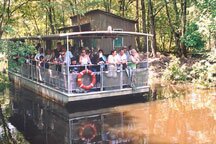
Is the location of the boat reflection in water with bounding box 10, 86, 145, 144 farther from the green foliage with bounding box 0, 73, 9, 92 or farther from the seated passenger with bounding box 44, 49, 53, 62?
the green foliage with bounding box 0, 73, 9, 92

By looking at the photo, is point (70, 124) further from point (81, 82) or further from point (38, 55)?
point (38, 55)

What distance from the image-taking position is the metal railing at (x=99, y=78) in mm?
13109

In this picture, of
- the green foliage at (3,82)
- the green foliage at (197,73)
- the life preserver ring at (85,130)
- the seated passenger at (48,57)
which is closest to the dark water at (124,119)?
the life preserver ring at (85,130)

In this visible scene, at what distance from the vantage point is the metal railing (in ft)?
43.0

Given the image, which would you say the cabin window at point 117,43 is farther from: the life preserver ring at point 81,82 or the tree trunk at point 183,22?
the life preserver ring at point 81,82

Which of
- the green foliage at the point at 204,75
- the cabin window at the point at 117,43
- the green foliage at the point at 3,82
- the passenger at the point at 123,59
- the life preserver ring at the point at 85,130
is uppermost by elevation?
the cabin window at the point at 117,43

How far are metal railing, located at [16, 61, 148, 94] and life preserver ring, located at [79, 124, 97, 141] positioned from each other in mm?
2304

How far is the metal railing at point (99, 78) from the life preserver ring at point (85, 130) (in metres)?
2.30

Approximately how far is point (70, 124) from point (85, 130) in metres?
1.03

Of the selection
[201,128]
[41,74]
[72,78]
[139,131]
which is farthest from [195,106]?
[41,74]

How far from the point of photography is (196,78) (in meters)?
18.2

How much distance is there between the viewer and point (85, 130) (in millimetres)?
10688

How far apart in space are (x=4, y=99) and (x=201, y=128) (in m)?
9.84

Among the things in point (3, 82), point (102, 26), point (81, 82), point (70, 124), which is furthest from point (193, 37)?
point (70, 124)
